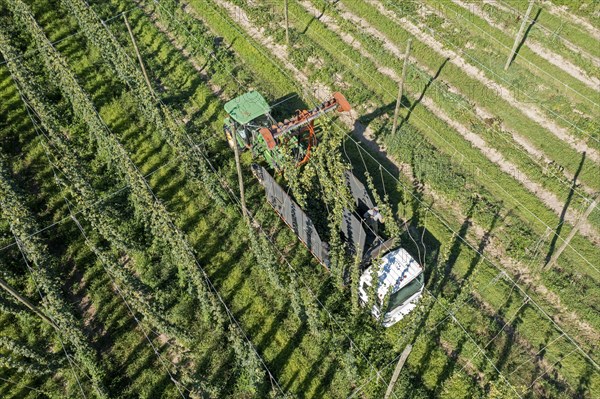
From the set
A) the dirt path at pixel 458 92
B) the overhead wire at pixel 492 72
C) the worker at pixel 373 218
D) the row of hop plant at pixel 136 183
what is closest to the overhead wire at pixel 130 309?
the row of hop plant at pixel 136 183

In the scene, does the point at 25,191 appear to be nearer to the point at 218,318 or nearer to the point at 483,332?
the point at 218,318

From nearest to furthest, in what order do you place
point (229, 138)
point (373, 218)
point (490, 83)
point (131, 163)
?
point (373, 218) → point (131, 163) → point (229, 138) → point (490, 83)

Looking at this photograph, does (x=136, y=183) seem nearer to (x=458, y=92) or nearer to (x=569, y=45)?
(x=458, y=92)

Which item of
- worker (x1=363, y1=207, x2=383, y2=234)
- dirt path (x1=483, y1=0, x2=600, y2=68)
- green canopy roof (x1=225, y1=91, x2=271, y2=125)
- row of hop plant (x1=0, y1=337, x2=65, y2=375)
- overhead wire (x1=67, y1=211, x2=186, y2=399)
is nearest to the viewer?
row of hop plant (x1=0, y1=337, x2=65, y2=375)

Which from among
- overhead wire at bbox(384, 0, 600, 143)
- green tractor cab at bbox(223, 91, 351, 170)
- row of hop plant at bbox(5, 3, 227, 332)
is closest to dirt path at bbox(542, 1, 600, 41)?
overhead wire at bbox(384, 0, 600, 143)

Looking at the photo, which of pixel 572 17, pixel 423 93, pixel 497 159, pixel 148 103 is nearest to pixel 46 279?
pixel 148 103

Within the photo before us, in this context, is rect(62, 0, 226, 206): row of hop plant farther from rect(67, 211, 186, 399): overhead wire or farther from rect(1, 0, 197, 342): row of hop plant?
rect(67, 211, 186, 399): overhead wire

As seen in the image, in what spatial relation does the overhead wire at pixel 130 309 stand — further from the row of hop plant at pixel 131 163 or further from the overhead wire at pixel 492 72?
the overhead wire at pixel 492 72
